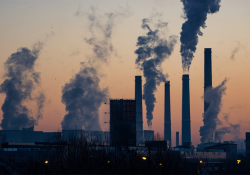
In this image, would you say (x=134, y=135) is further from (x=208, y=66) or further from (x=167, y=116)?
(x=167, y=116)

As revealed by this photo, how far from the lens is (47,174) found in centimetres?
3297

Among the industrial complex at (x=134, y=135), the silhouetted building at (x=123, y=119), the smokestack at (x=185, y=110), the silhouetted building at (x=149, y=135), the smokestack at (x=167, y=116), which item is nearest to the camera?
the industrial complex at (x=134, y=135)

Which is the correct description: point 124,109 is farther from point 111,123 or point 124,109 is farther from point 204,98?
point 204,98

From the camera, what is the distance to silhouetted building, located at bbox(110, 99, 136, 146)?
9362 cm

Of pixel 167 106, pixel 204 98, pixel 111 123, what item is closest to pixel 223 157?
pixel 204 98

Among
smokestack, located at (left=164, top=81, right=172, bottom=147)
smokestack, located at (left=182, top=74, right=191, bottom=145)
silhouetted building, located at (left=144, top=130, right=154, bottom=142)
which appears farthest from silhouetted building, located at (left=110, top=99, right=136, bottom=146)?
silhouetted building, located at (left=144, top=130, right=154, bottom=142)

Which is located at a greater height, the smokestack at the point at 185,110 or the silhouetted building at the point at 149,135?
the smokestack at the point at 185,110

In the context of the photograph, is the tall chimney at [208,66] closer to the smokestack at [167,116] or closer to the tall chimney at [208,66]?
the tall chimney at [208,66]

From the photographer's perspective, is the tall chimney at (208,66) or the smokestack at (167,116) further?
the smokestack at (167,116)

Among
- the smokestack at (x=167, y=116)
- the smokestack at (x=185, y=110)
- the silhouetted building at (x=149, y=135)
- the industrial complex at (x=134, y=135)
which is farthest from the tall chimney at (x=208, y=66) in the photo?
the silhouetted building at (x=149, y=135)

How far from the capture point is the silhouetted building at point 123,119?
9362cm

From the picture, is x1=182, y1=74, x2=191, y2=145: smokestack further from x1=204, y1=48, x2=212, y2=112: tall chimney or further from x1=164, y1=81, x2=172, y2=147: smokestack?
x1=204, y1=48, x2=212, y2=112: tall chimney

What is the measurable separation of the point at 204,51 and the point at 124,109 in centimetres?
2882

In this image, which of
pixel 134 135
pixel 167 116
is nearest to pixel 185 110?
pixel 167 116
